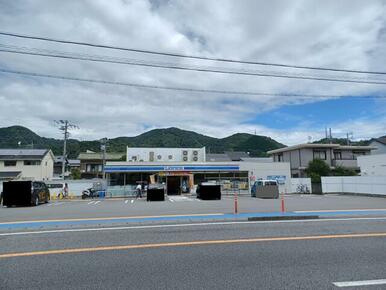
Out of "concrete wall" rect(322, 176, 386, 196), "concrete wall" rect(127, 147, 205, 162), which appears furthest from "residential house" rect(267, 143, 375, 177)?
"concrete wall" rect(127, 147, 205, 162)

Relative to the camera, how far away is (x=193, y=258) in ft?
19.2

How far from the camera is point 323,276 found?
188 inches

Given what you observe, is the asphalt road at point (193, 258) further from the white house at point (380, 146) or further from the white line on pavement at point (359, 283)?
the white house at point (380, 146)

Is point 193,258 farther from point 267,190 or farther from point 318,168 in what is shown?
point 318,168

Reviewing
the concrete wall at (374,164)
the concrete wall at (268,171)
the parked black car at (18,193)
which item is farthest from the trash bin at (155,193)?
the concrete wall at (374,164)

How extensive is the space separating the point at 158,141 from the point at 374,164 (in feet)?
254

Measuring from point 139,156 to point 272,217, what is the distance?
35007 millimetres

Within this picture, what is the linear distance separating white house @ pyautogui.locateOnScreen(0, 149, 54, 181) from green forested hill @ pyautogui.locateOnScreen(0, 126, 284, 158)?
3468 centimetres

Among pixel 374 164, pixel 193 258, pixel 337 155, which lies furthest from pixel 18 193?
pixel 337 155

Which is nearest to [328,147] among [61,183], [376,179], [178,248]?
[376,179]

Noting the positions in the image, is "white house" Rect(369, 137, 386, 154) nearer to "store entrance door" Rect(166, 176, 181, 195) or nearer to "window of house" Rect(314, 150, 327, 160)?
"window of house" Rect(314, 150, 327, 160)

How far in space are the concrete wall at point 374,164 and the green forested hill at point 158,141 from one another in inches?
2461

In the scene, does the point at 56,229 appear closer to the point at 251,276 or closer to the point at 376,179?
the point at 251,276

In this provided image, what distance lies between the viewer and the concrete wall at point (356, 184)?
2731 cm
